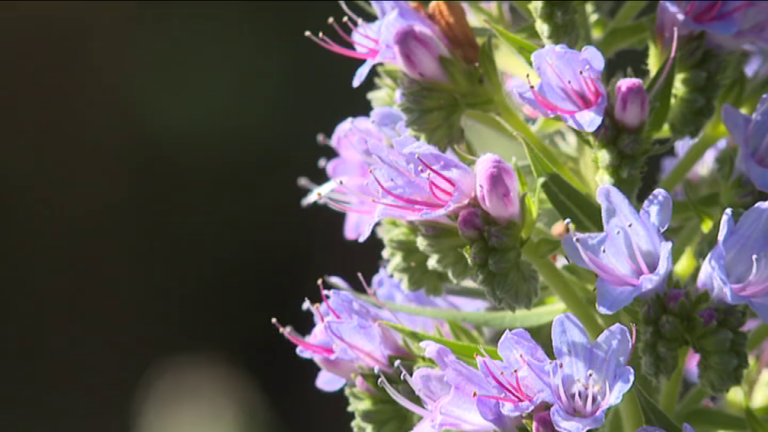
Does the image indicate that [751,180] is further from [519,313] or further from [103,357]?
[103,357]

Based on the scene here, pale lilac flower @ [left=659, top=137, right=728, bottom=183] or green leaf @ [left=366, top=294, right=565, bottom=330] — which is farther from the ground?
green leaf @ [left=366, top=294, right=565, bottom=330]

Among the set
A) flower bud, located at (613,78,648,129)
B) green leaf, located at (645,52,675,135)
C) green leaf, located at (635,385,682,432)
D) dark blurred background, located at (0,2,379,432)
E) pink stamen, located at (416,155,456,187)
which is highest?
pink stamen, located at (416,155,456,187)

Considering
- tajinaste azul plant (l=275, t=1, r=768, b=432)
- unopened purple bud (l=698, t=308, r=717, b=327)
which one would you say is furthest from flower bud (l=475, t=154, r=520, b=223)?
unopened purple bud (l=698, t=308, r=717, b=327)

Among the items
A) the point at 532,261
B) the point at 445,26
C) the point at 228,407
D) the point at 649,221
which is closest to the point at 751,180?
the point at 649,221

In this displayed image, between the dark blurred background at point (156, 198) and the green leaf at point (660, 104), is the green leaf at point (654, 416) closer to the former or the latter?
the green leaf at point (660, 104)

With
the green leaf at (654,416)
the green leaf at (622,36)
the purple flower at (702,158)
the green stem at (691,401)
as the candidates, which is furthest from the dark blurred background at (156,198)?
the green leaf at (654,416)

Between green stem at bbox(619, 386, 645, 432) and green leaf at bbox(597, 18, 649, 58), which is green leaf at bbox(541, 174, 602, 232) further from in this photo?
green leaf at bbox(597, 18, 649, 58)
